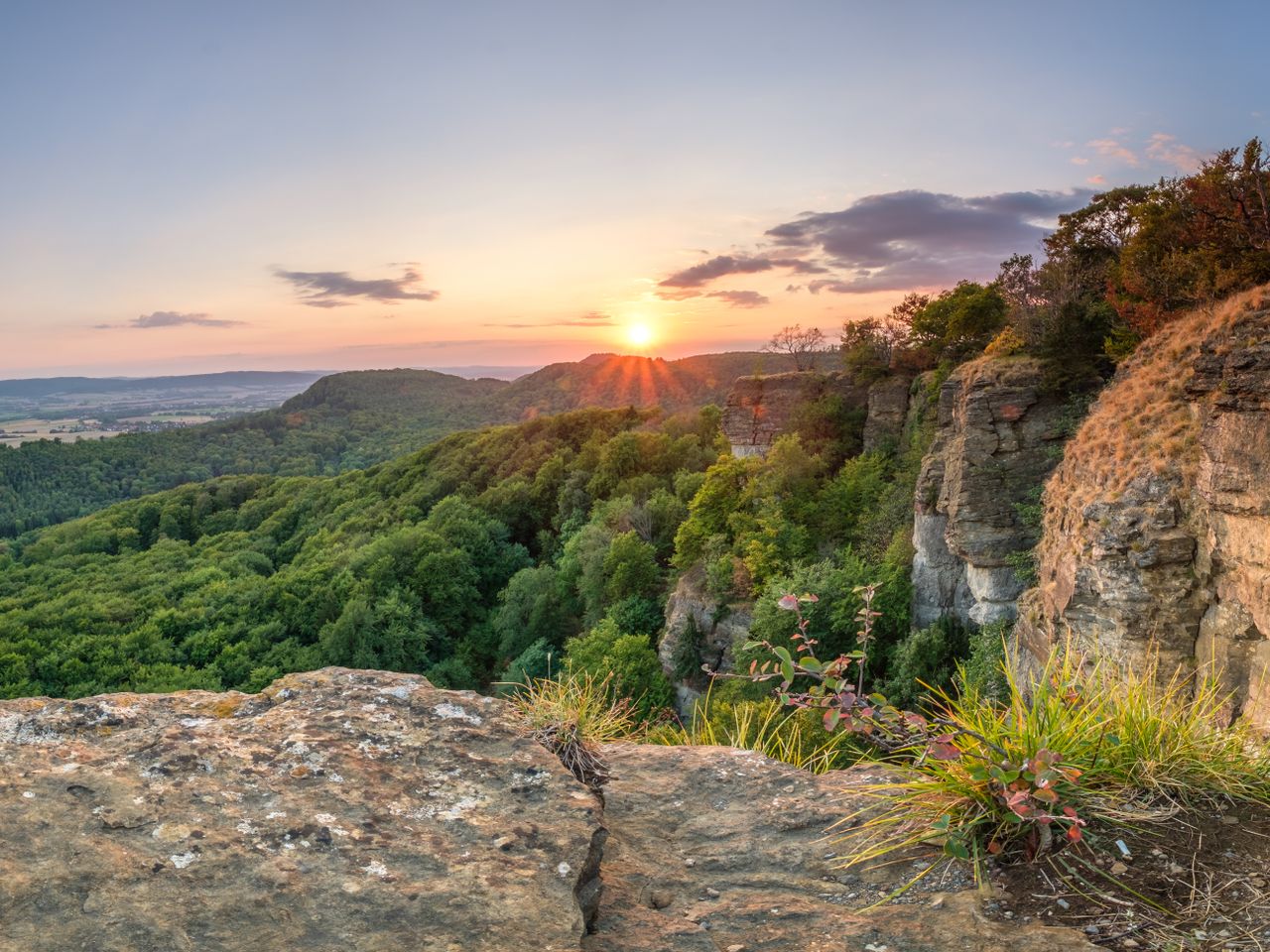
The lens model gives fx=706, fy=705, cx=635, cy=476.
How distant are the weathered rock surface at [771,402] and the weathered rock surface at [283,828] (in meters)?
36.6

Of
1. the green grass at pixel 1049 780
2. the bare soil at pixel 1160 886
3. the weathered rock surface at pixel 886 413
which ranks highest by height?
the weathered rock surface at pixel 886 413

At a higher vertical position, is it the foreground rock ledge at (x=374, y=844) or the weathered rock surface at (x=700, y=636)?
the foreground rock ledge at (x=374, y=844)

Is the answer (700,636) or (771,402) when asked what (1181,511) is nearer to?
(700,636)

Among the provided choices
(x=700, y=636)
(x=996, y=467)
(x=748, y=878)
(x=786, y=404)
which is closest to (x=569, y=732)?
(x=748, y=878)

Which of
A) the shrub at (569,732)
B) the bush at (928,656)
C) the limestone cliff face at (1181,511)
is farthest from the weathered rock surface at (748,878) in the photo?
the bush at (928,656)

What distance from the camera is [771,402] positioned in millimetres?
39844

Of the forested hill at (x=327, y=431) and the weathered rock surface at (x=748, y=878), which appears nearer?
the weathered rock surface at (x=748, y=878)

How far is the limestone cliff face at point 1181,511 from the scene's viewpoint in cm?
1179

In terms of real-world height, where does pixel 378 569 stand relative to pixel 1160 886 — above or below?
below

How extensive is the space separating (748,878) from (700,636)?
1096 inches

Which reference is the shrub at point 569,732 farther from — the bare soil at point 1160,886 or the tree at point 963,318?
the tree at point 963,318

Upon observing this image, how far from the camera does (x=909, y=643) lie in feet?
78.6

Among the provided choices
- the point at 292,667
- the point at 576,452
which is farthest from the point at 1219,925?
the point at 576,452

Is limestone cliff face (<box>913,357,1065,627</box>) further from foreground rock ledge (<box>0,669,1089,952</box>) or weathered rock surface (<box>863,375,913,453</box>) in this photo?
foreground rock ledge (<box>0,669,1089,952</box>)
